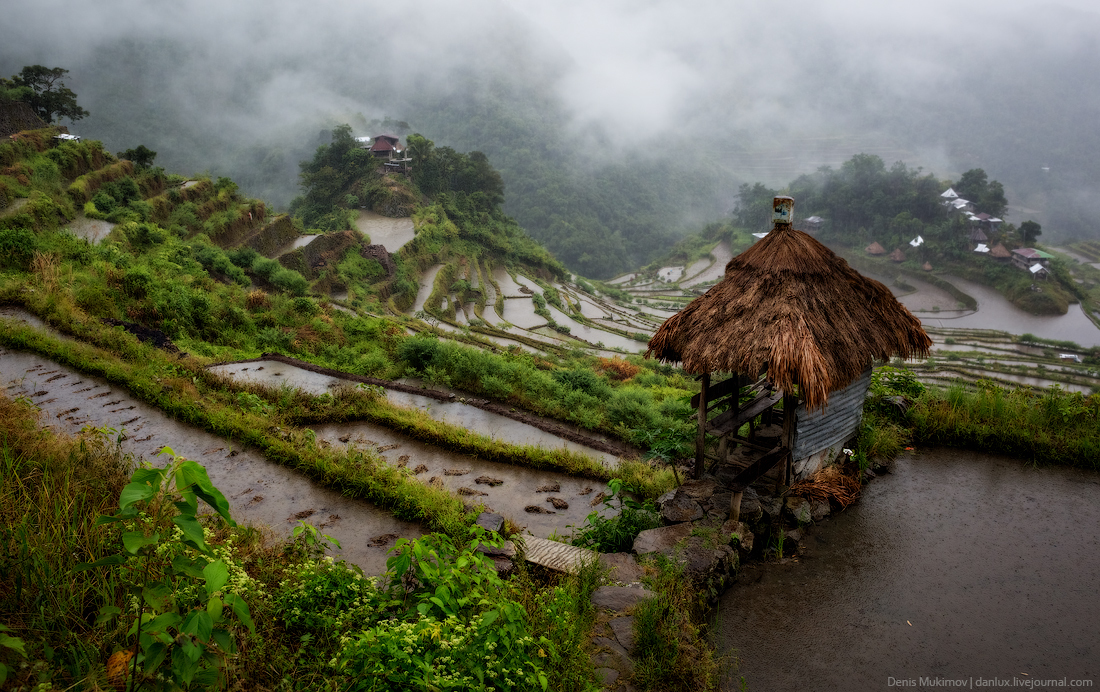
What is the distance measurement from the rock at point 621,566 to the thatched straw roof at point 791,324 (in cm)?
203

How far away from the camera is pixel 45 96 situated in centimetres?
2864

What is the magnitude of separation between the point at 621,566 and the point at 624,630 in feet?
2.79

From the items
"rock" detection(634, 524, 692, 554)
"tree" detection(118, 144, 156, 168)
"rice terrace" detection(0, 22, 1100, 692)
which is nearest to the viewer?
"rice terrace" detection(0, 22, 1100, 692)

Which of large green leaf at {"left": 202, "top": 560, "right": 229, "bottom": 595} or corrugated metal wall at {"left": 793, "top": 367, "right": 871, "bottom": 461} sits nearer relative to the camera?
large green leaf at {"left": 202, "top": 560, "right": 229, "bottom": 595}

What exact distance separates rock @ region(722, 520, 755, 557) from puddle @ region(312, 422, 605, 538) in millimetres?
1842

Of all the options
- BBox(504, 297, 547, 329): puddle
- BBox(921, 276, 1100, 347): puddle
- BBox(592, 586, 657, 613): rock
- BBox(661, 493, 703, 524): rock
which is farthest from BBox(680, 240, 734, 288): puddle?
BBox(592, 586, 657, 613): rock

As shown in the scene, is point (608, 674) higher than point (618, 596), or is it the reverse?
point (618, 596)

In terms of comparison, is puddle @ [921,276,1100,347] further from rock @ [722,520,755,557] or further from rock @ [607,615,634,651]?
rock @ [607,615,634,651]

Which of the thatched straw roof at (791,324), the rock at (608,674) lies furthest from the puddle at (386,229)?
the rock at (608,674)

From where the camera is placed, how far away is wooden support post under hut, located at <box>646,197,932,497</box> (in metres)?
5.80

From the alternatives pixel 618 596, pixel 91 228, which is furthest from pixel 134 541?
pixel 91 228

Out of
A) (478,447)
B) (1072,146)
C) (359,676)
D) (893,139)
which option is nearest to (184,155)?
(478,447)

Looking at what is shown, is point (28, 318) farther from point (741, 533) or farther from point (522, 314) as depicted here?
point (522, 314)

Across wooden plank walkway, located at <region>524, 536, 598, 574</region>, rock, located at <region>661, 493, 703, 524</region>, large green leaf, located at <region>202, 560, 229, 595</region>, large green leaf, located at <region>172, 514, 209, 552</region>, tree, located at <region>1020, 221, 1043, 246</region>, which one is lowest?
wooden plank walkway, located at <region>524, 536, 598, 574</region>
